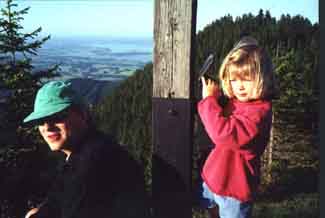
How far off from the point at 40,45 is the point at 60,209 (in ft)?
18.5

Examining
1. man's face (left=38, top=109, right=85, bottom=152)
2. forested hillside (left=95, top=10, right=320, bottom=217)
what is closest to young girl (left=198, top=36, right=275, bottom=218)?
man's face (left=38, top=109, right=85, bottom=152)

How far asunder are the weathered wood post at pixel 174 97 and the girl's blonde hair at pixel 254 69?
224mm

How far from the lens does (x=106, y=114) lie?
101 feet

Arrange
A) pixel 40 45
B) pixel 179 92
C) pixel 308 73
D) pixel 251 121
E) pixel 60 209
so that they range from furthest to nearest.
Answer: pixel 308 73 < pixel 40 45 < pixel 60 209 < pixel 179 92 < pixel 251 121

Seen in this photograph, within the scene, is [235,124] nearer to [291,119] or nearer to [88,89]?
[88,89]

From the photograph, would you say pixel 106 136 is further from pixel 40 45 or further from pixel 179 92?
pixel 40 45

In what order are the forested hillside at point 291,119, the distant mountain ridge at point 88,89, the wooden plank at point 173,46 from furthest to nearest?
1. the forested hillside at point 291,119
2. the distant mountain ridge at point 88,89
3. the wooden plank at point 173,46

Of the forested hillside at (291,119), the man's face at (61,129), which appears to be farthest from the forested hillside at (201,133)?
the man's face at (61,129)

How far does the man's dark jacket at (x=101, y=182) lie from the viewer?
283 cm

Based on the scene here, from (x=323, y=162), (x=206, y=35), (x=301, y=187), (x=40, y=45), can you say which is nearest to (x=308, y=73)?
(x=301, y=187)

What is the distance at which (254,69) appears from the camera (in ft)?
9.05

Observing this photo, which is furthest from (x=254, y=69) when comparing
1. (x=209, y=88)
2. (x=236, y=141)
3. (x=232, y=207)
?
(x=232, y=207)

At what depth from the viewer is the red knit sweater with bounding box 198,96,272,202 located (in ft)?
9.01

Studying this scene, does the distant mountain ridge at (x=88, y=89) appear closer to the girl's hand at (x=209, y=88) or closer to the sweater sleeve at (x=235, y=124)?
the girl's hand at (x=209, y=88)
